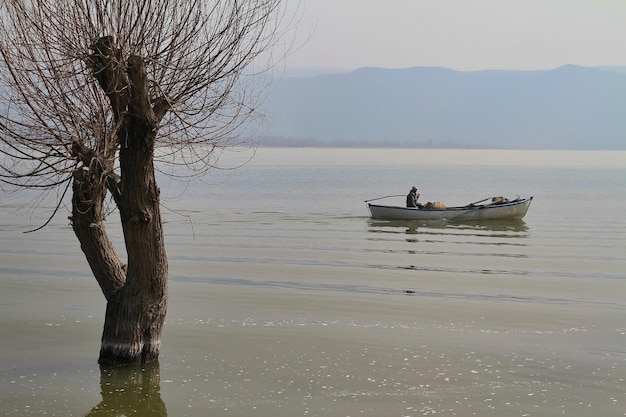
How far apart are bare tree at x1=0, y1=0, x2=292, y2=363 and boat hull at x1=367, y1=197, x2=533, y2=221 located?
1115 inches

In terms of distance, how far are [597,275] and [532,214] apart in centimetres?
2791

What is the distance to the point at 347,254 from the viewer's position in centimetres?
2928

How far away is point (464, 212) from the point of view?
1607 inches

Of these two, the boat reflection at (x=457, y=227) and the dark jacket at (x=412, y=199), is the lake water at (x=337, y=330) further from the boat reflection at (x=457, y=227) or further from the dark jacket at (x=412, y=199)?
the dark jacket at (x=412, y=199)

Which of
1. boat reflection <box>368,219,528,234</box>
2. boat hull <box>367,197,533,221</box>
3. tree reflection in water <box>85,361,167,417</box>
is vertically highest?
boat hull <box>367,197,533,221</box>

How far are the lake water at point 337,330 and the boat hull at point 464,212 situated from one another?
5588 mm

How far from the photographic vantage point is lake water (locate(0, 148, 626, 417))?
1154cm

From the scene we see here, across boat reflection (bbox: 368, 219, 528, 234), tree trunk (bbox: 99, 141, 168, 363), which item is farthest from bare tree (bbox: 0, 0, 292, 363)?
boat reflection (bbox: 368, 219, 528, 234)

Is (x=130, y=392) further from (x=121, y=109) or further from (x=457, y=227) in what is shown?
(x=457, y=227)

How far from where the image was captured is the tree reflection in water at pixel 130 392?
36.8 feet

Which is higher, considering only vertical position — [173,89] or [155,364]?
[173,89]

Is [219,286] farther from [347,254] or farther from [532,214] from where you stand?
[532,214]

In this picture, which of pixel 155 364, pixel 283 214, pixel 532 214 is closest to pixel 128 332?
pixel 155 364

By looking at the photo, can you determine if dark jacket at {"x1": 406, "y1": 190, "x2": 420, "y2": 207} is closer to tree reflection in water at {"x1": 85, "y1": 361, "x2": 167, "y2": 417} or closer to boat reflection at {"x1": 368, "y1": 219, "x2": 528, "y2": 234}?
boat reflection at {"x1": 368, "y1": 219, "x2": 528, "y2": 234}
